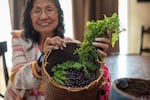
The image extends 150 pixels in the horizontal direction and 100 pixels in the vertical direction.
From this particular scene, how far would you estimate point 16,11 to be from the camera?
285 cm

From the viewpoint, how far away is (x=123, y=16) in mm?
3500

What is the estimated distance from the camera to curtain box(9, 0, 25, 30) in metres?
2.82

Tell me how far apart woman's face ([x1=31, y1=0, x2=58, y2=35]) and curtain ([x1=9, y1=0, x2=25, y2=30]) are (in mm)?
1513

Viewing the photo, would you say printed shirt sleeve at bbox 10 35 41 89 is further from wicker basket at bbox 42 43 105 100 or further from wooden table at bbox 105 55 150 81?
wooden table at bbox 105 55 150 81

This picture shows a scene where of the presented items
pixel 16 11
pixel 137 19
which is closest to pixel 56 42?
pixel 16 11

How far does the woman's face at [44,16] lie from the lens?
1285 millimetres

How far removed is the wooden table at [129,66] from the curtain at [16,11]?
3.59 ft

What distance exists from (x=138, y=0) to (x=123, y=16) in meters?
0.28

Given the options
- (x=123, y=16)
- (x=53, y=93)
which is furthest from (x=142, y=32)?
(x=53, y=93)

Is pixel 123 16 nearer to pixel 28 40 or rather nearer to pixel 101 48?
pixel 28 40

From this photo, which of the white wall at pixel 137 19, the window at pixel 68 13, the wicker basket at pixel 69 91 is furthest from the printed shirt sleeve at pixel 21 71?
the white wall at pixel 137 19

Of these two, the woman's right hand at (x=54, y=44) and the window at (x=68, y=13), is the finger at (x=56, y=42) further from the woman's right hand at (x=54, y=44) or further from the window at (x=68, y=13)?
the window at (x=68, y=13)

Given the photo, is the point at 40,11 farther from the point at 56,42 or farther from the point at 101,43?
the point at 101,43

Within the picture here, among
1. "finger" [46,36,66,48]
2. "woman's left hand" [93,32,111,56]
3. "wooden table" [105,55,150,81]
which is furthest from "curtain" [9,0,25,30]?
"woman's left hand" [93,32,111,56]
